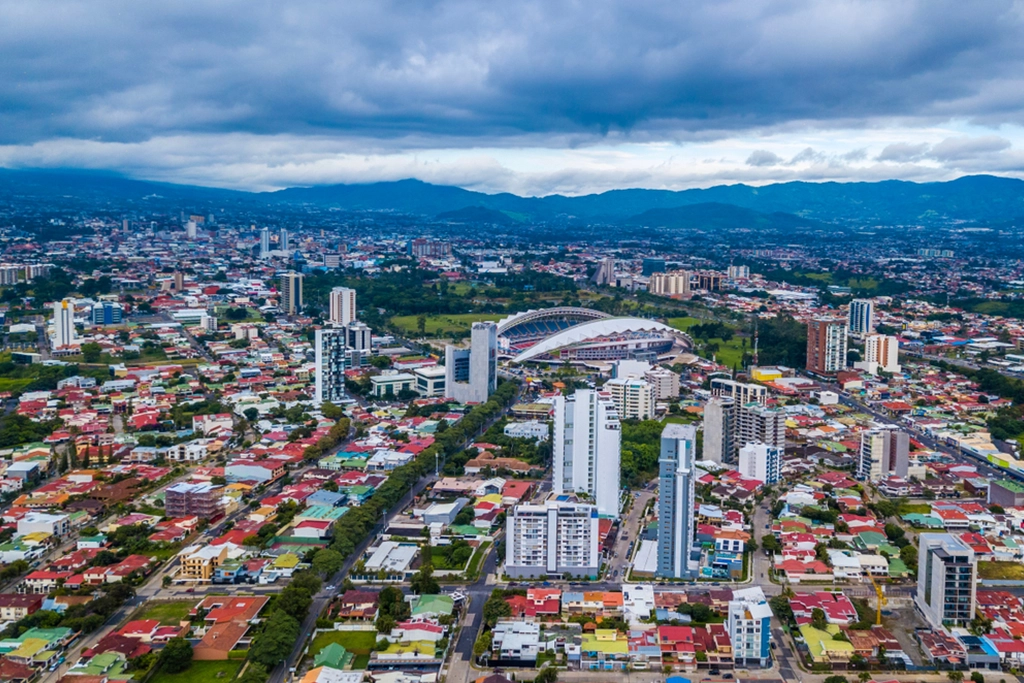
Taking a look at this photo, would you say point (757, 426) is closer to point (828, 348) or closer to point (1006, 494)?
point (1006, 494)

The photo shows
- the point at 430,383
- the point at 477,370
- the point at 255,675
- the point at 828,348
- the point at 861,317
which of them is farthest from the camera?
the point at 861,317

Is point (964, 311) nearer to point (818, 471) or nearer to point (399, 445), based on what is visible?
point (818, 471)

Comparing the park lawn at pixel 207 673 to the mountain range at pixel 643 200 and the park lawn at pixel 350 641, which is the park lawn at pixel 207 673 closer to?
the park lawn at pixel 350 641

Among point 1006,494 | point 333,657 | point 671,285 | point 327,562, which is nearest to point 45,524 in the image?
point 327,562

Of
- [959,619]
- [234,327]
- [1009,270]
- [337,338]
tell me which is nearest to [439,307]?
[234,327]

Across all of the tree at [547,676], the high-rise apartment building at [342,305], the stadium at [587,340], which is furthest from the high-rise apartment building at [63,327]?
the tree at [547,676]
